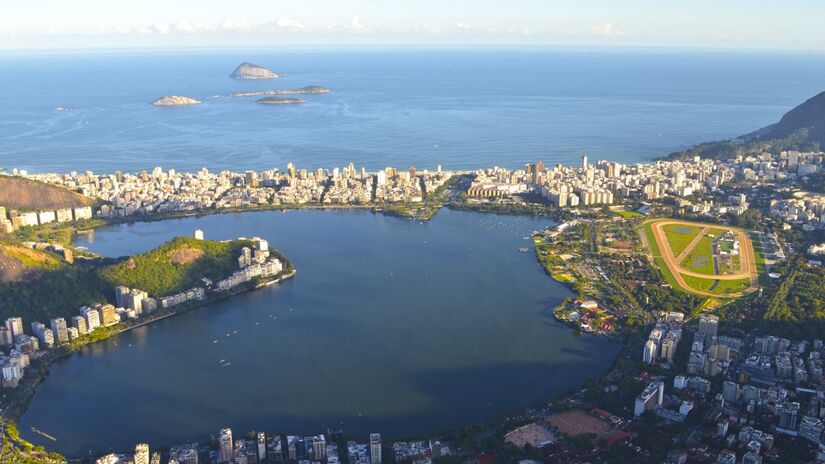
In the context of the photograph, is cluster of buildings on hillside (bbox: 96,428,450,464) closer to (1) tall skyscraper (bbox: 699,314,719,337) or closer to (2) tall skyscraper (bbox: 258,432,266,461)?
(2) tall skyscraper (bbox: 258,432,266,461)

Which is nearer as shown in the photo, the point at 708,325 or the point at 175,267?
the point at 708,325

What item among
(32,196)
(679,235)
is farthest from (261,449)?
(32,196)

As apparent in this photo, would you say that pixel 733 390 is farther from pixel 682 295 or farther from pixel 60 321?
pixel 60 321

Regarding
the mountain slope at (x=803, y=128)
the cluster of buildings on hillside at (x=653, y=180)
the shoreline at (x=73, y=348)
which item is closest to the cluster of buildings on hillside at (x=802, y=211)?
the cluster of buildings on hillside at (x=653, y=180)

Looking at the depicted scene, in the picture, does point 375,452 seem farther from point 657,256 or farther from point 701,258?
point 701,258

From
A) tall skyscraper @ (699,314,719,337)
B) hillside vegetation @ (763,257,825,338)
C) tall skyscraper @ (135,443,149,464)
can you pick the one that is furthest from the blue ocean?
tall skyscraper @ (135,443,149,464)

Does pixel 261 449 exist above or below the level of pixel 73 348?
below
